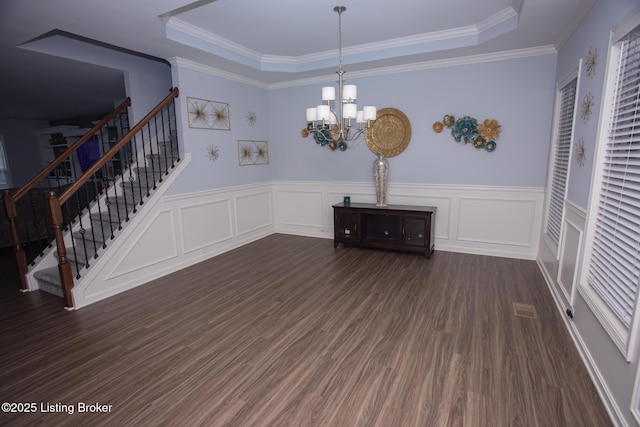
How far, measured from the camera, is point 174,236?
4.22m

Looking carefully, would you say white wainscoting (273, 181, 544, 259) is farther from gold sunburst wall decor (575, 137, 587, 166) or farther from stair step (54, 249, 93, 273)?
stair step (54, 249, 93, 273)

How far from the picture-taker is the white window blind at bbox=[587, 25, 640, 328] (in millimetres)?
1786

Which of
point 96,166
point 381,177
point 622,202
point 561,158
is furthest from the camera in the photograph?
point 381,177

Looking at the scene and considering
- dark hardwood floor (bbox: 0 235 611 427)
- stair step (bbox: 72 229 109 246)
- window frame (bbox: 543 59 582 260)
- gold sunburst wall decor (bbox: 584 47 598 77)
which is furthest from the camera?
stair step (bbox: 72 229 109 246)

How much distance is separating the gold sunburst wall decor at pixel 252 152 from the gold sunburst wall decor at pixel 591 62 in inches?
173

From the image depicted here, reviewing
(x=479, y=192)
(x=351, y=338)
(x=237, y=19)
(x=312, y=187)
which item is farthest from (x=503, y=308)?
(x=237, y=19)

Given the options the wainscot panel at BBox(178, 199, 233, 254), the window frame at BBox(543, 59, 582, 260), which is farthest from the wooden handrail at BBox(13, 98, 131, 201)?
the window frame at BBox(543, 59, 582, 260)

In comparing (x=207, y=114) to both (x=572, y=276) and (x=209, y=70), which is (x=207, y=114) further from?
(x=572, y=276)

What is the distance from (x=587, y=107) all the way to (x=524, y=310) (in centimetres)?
187

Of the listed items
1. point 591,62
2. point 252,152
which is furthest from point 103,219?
point 591,62

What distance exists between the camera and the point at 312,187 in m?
5.73

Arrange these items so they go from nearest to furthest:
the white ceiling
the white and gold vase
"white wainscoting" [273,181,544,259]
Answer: the white ceiling < "white wainscoting" [273,181,544,259] < the white and gold vase

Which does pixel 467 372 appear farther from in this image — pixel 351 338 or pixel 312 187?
pixel 312 187

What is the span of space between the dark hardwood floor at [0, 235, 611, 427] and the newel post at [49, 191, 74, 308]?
248 mm
